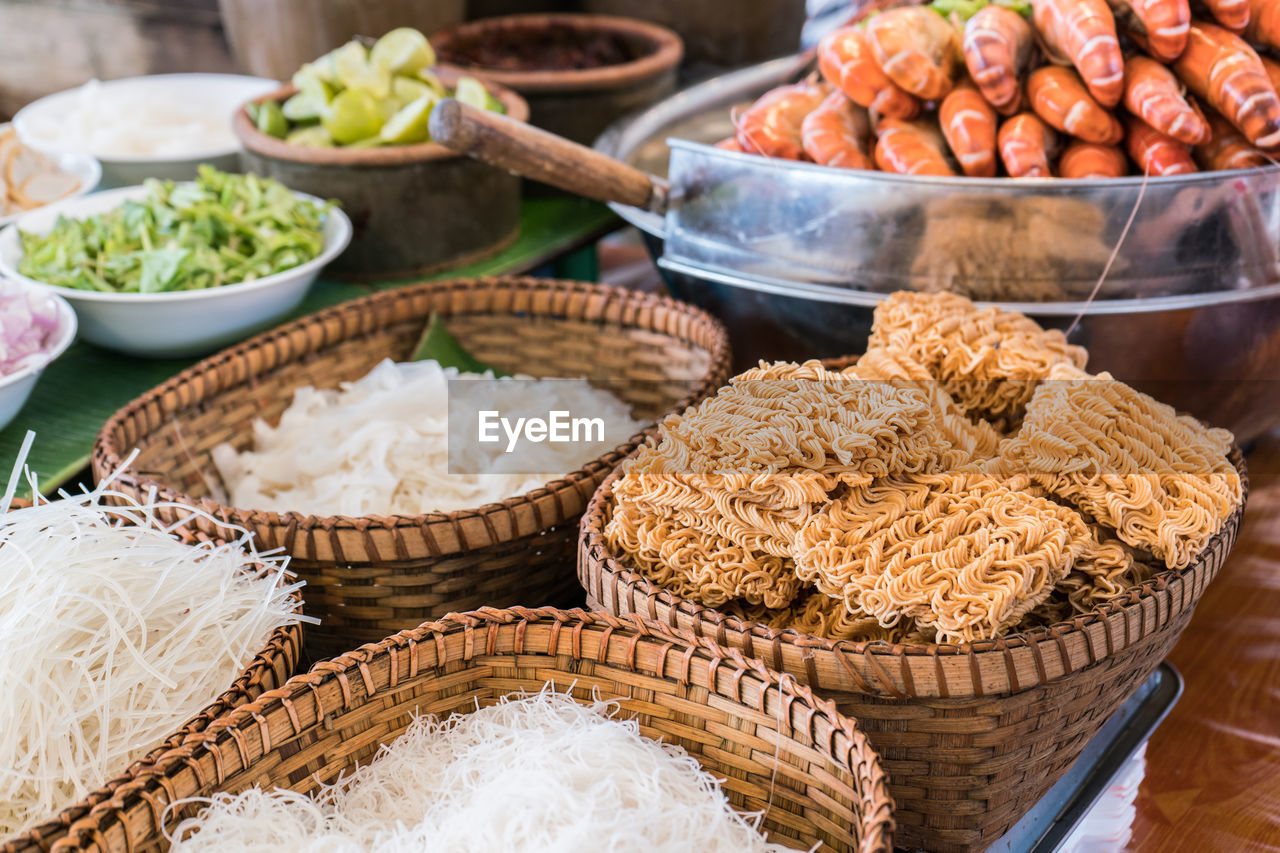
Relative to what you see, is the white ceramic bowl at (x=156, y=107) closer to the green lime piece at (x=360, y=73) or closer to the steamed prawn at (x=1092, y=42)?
the green lime piece at (x=360, y=73)

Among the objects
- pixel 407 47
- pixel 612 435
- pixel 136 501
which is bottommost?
pixel 612 435

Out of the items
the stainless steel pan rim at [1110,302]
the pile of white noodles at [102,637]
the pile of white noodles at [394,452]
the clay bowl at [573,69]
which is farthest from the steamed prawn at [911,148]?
the pile of white noodles at [102,637]

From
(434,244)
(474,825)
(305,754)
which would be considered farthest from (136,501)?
(434,244)

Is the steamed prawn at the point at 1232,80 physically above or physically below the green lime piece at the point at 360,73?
above

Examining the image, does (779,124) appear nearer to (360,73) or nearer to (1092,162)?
(1092,162)

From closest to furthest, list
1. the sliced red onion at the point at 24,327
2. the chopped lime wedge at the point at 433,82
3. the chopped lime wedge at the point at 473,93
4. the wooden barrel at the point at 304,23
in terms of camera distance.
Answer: the sliced red onion at the point at 24,327, the chopped lime wedge at the point at 473,93, the chopped lime wedge at the point at 433,82, the wooden barrel at the point at 304,23

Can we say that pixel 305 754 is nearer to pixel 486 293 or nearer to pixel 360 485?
pixel 360 485

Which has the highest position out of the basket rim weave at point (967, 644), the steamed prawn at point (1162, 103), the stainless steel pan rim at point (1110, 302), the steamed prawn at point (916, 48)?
the steamed prawn at point (916, 48)
